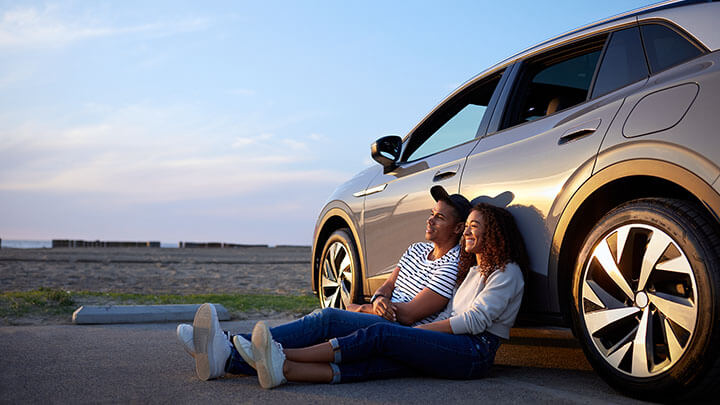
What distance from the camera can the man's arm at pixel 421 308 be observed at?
366cm

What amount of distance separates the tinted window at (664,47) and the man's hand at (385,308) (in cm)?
183

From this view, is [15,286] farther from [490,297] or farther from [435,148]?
[490,297]

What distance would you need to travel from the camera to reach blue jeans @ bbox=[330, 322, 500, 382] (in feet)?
10.5

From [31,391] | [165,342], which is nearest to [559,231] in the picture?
[31,391]

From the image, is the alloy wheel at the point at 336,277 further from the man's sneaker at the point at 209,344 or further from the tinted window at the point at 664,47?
the tinted window at the point at 664,47

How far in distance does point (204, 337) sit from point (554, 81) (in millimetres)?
2511

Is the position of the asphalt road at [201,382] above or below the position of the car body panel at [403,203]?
below

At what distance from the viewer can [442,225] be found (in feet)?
12.3

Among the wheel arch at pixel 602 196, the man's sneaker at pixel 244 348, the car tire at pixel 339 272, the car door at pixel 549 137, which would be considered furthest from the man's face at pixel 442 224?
the car tire at pixel 339 272

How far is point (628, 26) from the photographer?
3275 millimetres

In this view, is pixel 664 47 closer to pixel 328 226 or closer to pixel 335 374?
pixel 335 374

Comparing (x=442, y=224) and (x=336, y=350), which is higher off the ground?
(x=442, y=224)

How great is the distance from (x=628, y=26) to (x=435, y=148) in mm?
1709

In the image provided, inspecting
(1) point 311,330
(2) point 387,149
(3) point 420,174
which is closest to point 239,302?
(2) point 387,149
